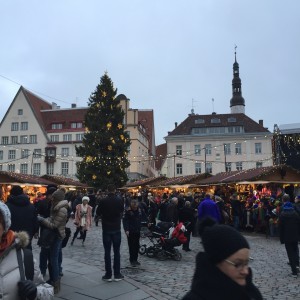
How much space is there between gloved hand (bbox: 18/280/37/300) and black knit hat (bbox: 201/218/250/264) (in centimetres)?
122

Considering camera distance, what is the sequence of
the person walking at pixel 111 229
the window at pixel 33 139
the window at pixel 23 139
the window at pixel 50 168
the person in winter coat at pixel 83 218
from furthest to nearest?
the window at pixel 23 139, the window at pixel 33 139, the window at pixel 50 168, the person in winter coat at pixel 83 218, the person walking at pixel 111 229

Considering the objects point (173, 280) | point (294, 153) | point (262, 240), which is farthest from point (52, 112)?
point (173, 280)

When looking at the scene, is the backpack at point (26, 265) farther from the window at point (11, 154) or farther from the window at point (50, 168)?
the window at point (11, 154)

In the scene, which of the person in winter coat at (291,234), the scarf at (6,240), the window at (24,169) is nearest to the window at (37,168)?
the window at (24,169)

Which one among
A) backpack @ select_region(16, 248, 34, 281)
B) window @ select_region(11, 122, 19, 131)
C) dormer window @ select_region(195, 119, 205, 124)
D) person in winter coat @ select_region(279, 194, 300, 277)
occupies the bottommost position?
person in winter coat @ select_region(279, 194, 300, 277)

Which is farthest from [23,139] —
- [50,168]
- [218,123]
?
[218,123]

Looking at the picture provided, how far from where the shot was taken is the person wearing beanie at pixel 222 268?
6.34ft

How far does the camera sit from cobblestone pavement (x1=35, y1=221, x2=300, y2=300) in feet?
23.6

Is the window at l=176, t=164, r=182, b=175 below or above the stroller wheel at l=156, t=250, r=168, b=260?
above

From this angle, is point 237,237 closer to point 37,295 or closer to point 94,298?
point 37,295

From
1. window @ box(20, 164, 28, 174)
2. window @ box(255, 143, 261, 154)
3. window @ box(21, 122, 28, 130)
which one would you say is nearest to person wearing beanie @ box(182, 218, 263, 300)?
window @ box(255, 143, 261, 154)

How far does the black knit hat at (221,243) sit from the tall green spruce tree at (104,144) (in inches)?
1422

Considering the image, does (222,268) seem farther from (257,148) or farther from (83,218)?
(257,148)

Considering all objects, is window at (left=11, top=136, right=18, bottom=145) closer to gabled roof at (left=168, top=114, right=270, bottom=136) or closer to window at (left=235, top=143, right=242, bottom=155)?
gabled roof at (left=168, top=114, right=270, bottom=136)
